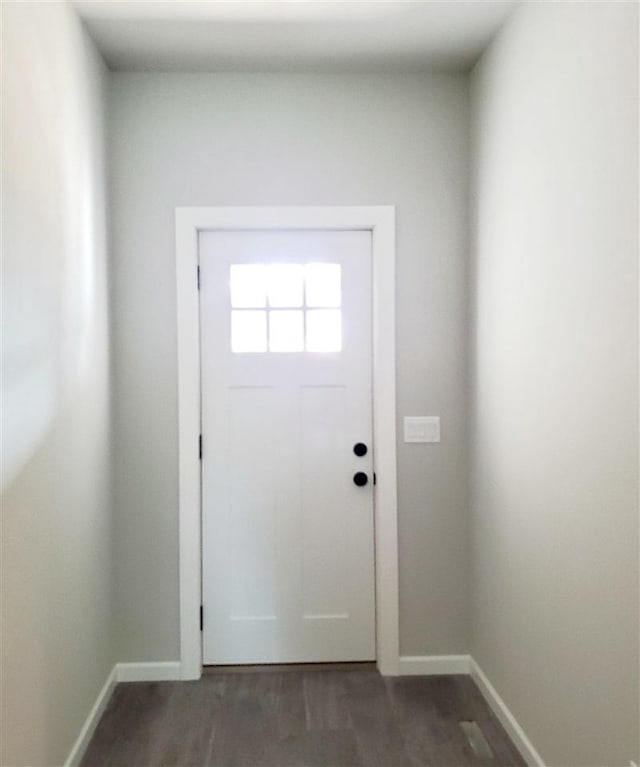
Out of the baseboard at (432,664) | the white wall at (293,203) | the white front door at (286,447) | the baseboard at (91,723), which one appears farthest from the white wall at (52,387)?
the baseboard at (432,664)

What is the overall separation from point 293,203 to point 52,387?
1373mm

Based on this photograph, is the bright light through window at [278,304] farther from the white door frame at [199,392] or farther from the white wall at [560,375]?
the white wall at [560,375]

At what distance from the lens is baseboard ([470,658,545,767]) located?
227 cm

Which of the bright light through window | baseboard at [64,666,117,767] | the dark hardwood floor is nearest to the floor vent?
the dark hardwood floor

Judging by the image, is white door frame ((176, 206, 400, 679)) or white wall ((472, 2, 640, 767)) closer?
white wall ((472, 2, 640, 767))

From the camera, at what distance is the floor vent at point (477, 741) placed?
236 centimetres

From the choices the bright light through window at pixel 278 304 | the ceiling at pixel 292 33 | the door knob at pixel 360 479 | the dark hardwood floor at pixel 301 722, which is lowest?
the dark hardwood floor at pixel 301 722

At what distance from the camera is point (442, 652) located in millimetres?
3010

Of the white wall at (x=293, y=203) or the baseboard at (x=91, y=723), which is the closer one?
the baseboard at (x=91, y=723)

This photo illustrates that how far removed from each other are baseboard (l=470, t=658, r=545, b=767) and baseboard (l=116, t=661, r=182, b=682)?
4.35 ft

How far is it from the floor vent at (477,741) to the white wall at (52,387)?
56.8 inches

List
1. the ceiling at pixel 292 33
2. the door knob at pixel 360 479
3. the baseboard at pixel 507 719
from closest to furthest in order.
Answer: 1. the baseboard at pixel 507 719
2. the ceiling at pixel 292 33
3. the door knob at pixel 360 479

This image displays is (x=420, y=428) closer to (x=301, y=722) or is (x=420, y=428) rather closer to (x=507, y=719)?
(x=507, y=719)

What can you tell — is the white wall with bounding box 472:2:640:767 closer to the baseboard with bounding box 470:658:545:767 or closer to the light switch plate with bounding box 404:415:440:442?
the baseboard with bounding box 470:658:545:767
